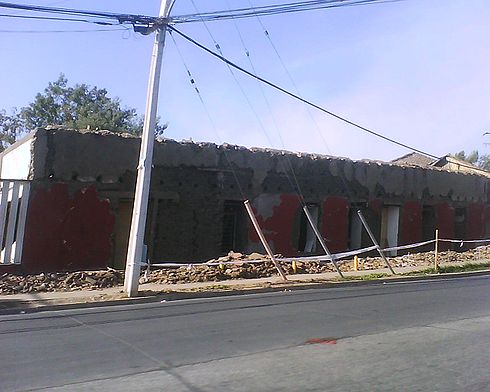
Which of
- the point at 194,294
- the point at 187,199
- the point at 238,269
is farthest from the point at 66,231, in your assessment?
the point at 194,294

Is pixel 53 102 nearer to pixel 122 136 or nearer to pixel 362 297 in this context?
pixel 122 136

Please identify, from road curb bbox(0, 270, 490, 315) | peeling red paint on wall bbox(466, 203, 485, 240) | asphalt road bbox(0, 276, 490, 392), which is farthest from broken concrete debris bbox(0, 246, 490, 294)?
peeling red paint on wall bbox(466, 203, 485, 240)

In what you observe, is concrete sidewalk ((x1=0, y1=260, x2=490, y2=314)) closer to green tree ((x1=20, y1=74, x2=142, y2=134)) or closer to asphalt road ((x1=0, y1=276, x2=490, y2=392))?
asphalt road ((x1=0, y1=276, x2=490, y2=392))

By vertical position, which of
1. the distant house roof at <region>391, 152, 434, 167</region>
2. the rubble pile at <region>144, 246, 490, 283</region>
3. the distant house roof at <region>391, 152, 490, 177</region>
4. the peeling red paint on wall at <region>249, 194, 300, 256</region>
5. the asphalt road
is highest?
the distant house roof at <region>391, 152, 434, 167</region>

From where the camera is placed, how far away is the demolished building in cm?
1781

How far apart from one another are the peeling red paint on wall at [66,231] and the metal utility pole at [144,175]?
5.20m

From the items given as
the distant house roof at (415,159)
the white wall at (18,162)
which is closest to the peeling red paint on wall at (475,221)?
the distant house roof at (415,159)

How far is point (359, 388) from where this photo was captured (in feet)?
20.8

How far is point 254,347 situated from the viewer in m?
8.35

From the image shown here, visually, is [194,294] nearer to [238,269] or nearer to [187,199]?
[238,269]

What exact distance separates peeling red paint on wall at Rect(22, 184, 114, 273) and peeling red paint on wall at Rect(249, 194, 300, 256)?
619 centimetres

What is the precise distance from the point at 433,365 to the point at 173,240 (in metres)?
14.0

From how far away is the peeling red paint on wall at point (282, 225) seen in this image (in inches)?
910

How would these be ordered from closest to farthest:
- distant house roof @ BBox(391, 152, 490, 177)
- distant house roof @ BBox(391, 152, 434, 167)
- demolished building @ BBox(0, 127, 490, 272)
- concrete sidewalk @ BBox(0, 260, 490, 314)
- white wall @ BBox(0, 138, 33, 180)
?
concrete sidewalk @ BBox(0, 260, 490, 314), demolished building @ BBox(0, 127, 490, 272), white wall @ BBox(0, 138, 33, 180), distant house roof @ BBox(391, 152, 490, 177), distant house roof @ BBox(391, 152, 434, 167)
